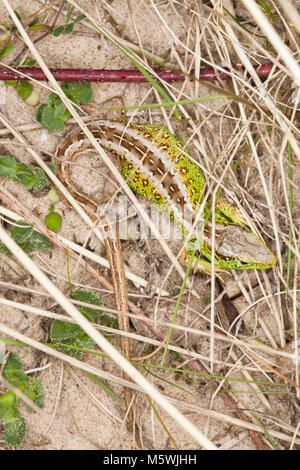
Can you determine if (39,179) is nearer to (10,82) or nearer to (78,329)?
(10,82)

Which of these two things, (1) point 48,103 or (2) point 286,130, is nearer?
(2) point 286,130

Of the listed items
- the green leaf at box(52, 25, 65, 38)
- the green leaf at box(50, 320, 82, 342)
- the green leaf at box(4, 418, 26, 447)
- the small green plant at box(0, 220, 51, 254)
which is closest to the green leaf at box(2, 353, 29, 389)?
the green leaf at box(4, 418, 26, 447)

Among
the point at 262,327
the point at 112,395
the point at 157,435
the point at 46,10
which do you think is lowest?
the point at 157,435

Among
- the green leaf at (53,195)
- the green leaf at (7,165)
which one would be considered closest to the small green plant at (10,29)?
the green leaf at (7,165)

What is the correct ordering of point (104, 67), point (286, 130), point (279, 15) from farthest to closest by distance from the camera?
point (104, 67) < point (279, 15) < point (286, 130)

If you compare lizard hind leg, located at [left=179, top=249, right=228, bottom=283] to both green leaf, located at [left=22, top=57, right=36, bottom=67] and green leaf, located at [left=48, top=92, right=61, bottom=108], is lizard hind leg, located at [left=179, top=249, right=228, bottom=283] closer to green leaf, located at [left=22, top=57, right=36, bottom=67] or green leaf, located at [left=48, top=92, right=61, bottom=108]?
green leaf, located at [left=48, top=92, right=61, bottom=108]

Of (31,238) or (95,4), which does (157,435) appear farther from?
(95,4)
